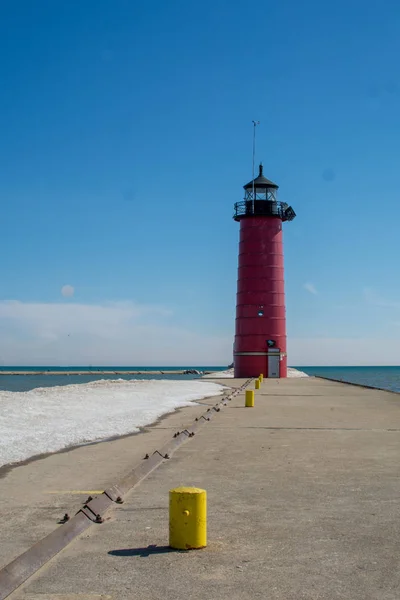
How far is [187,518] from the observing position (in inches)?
226

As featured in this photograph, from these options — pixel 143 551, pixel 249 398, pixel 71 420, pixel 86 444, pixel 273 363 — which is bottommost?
pixel 143 551

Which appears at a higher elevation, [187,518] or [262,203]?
[262,203]

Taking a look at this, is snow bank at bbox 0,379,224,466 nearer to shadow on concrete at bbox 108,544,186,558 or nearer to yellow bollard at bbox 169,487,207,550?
shadow on concrete at bbox 108,544,186,558

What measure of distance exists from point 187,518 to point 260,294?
39.9 meters

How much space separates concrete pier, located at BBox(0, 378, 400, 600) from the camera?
4.98 m

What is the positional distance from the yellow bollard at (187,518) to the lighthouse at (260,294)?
130ft

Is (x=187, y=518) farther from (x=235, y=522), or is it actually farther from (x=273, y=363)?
(x=273, y=363)

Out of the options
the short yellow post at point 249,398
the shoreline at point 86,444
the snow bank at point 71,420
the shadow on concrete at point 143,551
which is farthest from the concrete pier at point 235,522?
the short yellow post at point 249,398

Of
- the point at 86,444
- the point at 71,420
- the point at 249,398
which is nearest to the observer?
the point at 86,444

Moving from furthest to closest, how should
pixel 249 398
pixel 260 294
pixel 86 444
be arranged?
pixel 260 294, pixel 249 398, pixel 86 444

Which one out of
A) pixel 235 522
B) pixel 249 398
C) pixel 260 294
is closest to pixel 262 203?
pixel 260 294

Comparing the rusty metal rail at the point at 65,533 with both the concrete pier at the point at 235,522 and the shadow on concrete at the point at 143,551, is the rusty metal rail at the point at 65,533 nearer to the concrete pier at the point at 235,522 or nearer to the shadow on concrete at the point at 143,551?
the concrete pier at the point at 235,522

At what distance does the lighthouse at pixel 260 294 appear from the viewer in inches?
1784

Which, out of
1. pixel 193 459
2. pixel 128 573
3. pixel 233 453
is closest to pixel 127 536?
pixel 128 573
